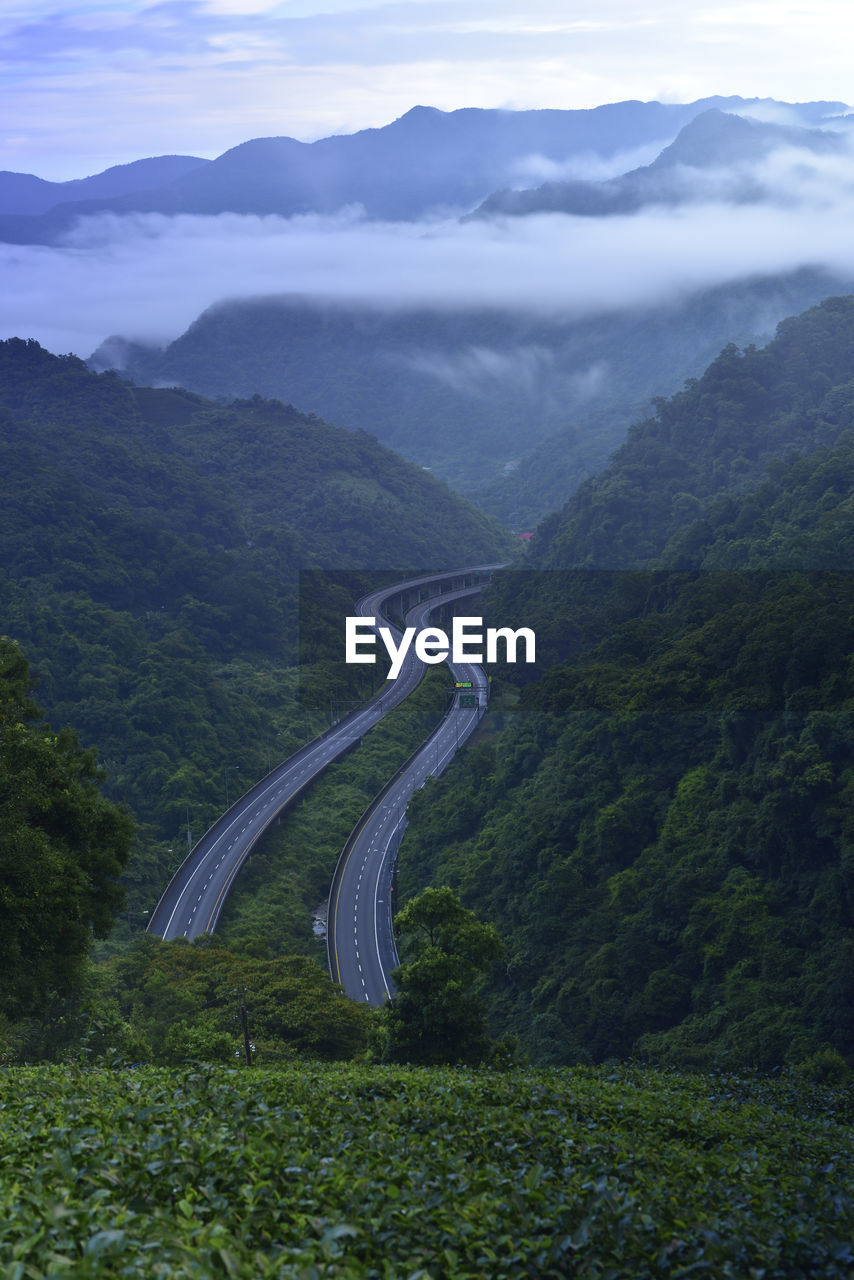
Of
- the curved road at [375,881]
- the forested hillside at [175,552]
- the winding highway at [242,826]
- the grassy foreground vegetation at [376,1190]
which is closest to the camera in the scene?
the grassy foreground vegetation at [376,1190]

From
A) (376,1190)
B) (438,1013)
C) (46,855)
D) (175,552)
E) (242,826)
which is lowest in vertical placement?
(242,826)

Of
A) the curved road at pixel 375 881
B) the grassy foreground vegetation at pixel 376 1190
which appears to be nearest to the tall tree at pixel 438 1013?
the grassy foreground vegetation at pixel 376 1190

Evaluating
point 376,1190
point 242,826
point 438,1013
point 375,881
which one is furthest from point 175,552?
point 376,1190

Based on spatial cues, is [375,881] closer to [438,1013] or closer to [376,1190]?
[438,1013]

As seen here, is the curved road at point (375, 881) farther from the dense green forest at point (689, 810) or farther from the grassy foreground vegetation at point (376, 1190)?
the grassy foreground vegetation at point (376, 1190)

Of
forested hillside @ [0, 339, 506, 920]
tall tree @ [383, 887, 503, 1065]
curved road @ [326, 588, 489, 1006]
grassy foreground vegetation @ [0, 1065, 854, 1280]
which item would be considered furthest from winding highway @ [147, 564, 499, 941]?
grassy foreground vegetation @ [0, 1065, 854, 1280]
